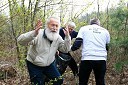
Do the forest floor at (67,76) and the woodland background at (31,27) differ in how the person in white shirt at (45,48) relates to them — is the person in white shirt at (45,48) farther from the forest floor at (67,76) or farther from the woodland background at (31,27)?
the forest floor at (67,76)

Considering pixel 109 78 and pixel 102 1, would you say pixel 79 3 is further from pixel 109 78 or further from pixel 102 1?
pixel 109 78

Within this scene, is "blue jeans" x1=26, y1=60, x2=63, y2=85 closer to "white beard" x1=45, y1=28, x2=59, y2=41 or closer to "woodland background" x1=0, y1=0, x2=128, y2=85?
"white beard" x1=45, y1=28, x2=59, y2=41

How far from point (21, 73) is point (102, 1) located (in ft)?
18.1

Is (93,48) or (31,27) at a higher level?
(31,27)

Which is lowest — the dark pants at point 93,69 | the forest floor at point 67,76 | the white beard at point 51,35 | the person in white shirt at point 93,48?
the forest floor at point 67,76

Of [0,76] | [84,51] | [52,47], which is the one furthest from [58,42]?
[0,76]

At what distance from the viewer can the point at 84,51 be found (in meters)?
5.66

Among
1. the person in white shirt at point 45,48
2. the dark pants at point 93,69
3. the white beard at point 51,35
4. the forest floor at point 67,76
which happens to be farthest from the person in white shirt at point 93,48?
the forest floor at point 67,76

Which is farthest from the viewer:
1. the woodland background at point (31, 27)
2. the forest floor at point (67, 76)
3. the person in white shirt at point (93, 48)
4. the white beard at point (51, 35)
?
the forest floor at point (67, 76)

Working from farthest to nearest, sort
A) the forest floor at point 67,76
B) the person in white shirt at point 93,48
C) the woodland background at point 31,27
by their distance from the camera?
the forest floor at point 67,76, the woodland background at point 31,27, the person in white shirt at point 93,48

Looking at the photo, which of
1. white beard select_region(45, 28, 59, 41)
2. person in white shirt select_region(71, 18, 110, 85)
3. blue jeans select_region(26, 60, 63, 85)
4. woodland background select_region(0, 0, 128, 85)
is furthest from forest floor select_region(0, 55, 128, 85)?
white beard select_region(45, 28, 59, 41)

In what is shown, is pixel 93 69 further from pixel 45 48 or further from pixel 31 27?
pixel 31 27

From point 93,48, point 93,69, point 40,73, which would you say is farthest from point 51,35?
point 93,69

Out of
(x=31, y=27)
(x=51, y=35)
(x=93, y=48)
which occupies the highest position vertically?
(x=51, y=35)
